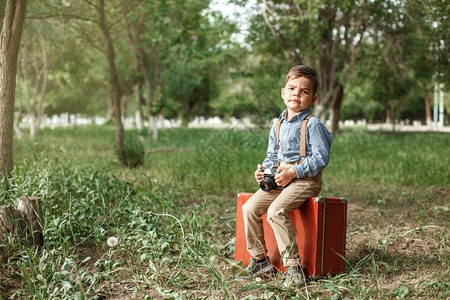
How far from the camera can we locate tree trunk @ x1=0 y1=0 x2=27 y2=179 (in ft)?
16.8

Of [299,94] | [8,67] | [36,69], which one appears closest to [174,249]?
[299,94]

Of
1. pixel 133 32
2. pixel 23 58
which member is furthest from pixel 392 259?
pixel 23 58

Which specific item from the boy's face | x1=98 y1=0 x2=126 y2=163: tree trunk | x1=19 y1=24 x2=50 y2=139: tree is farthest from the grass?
x1=19 y1=24 x2=50 y2=139: tree

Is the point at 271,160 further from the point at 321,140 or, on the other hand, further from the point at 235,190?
the point at 235,190

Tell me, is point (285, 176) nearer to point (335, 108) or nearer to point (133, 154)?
point (133, 154)

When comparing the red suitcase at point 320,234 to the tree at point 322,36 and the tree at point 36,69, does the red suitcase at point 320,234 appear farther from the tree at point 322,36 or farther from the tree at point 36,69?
the tree at point 36,69

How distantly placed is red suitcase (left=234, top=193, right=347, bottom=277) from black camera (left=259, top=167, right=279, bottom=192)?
275 mm

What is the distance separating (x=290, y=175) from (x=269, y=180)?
182mm

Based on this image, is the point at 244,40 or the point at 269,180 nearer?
the point at 269,180

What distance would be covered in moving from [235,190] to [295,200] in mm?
4108

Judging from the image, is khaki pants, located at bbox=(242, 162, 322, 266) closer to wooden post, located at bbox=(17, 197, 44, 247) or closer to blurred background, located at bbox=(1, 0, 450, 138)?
wooden post, located at bbox=(17, 197, 44, 247)

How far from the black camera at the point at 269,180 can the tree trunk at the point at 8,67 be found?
9.96ft

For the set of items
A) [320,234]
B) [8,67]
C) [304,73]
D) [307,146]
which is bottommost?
[320,234]

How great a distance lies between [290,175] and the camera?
3.41 metres
